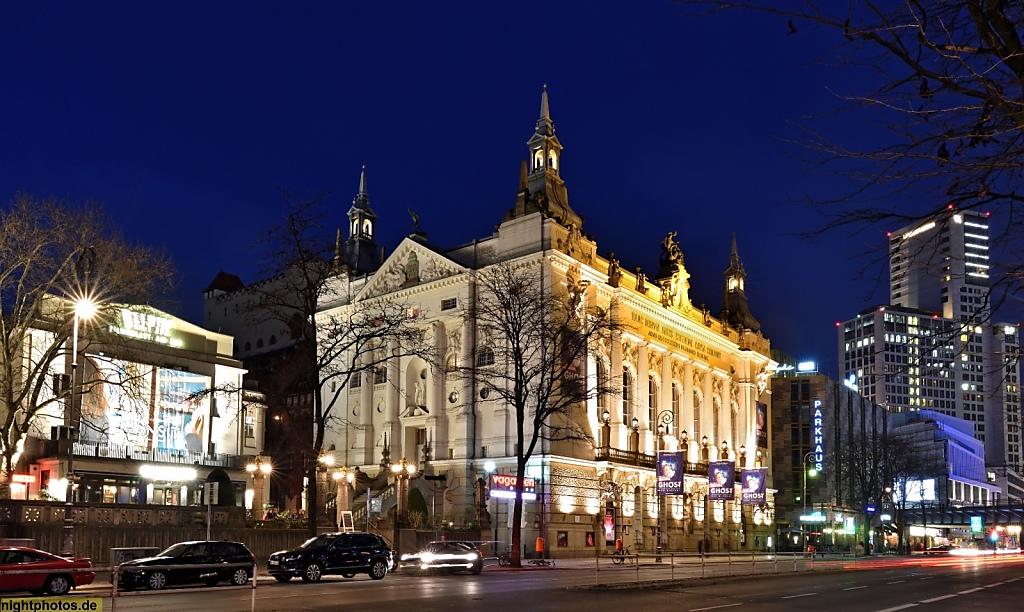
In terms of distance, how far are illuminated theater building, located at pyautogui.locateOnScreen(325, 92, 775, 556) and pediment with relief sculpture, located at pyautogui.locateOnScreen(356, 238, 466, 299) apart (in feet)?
0.35

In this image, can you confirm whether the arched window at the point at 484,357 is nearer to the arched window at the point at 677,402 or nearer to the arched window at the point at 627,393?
the arched window at the point at 627,393

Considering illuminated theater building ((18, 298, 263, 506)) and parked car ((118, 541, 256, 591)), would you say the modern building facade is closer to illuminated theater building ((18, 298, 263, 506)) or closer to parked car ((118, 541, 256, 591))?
illuminated theater building ((18, 298, 263, 506))

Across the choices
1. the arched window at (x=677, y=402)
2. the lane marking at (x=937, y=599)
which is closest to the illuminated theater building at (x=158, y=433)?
the arched window at (x=677, y=402)

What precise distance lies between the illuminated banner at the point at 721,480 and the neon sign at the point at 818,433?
41423 millimetres

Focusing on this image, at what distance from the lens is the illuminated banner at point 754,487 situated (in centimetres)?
6500

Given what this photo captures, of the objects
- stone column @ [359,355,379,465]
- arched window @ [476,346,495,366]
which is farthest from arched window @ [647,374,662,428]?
stone column @ [359,355,379,465]

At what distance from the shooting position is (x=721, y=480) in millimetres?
62844

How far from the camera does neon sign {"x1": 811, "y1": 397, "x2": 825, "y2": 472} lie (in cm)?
10144

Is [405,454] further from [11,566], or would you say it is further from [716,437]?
[11,566]

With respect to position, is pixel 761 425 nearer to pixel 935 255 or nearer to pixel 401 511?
pixel 401 511

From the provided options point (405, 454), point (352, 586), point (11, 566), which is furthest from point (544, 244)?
point (11, 566)

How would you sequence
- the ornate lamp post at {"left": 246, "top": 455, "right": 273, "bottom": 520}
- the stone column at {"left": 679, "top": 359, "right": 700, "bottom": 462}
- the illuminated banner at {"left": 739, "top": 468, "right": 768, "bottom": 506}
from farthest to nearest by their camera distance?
1. the stone column at {"left": 679, "top": 359, "right": 700, "bottom": 462}
2. the illuminated banner at {"left": 739, "top": 468, "right": 768, "bottom": 506}
3. the ornate lamp post at {"left": 246, "top": 455, "right": 273, "bottom": 520}

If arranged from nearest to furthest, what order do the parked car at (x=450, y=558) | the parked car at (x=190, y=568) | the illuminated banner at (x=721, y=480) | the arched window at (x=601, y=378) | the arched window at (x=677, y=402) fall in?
the parked car at (x=190, y=568) < the parked car at (x=450, y=558) < the illuminated banner at (x=721, y=480) < the arched window at (x=601, y=378) < the arched window at (x=677, y=402)

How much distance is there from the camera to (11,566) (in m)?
26.0
